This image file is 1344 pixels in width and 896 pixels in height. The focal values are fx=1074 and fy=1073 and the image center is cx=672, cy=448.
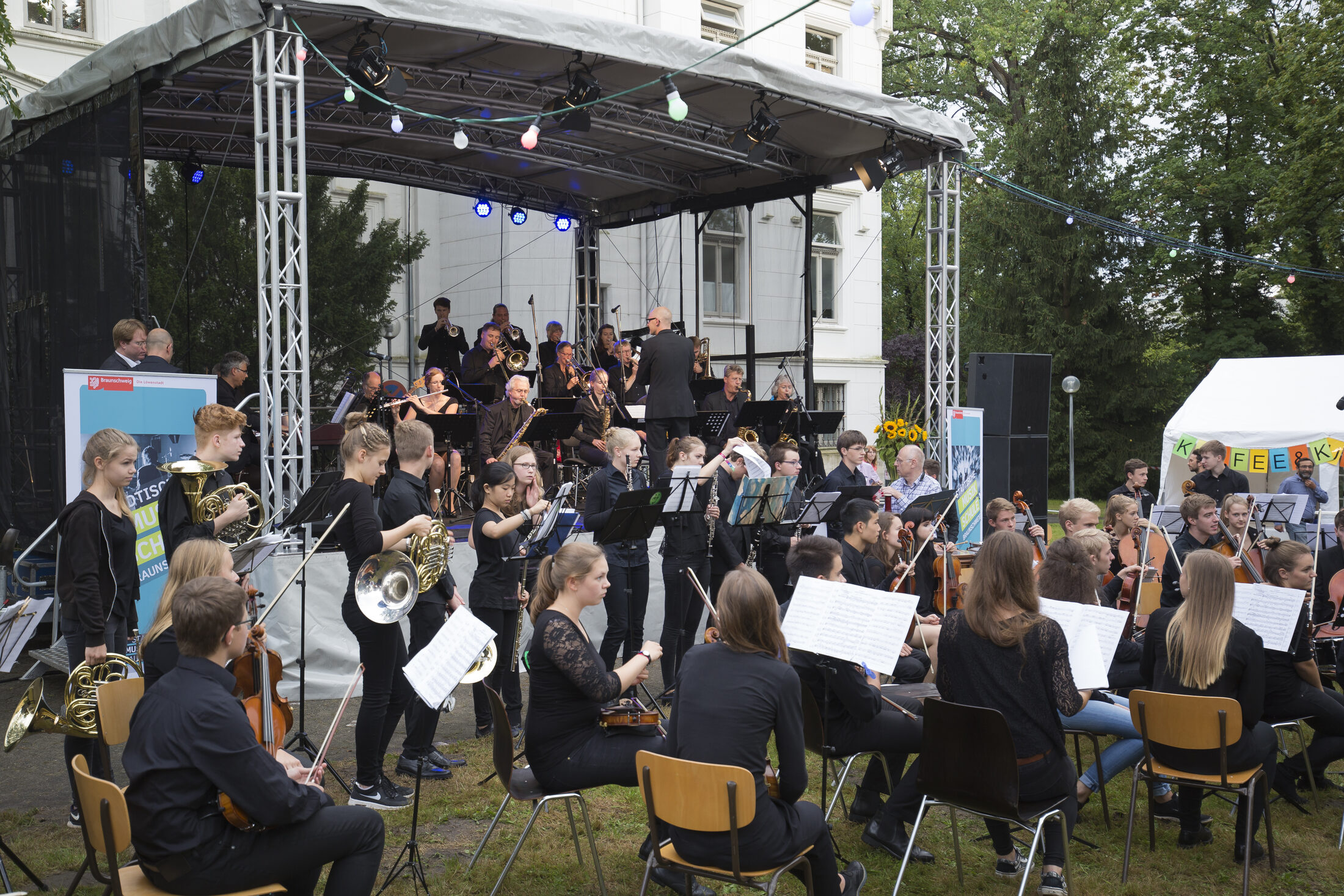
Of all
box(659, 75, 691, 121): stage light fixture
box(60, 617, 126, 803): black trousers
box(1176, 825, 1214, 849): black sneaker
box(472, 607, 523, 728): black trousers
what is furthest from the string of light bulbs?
box(60, 617, 126, 803): black trousers

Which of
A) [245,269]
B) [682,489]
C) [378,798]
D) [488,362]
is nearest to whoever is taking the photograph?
[378,798]

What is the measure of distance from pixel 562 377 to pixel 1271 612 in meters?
9.33

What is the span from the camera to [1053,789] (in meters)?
4.21

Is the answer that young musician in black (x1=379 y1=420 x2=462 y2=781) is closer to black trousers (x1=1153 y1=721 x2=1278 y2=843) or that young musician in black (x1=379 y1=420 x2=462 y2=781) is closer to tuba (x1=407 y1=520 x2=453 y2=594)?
tuba (x1=407 y1=520 x2=453 y2=594)

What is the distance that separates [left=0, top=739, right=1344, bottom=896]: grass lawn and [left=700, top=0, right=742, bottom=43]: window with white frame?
17.5 metres

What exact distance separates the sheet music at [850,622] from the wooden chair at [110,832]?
2.14 m

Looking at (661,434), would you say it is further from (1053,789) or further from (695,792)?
(695,792)

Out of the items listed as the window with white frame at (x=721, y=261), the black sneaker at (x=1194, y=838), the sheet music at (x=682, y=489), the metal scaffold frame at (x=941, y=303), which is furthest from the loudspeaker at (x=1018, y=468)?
the black sneaker at (x=1194, y=838)

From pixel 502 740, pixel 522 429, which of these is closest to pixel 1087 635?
pixel 502 740

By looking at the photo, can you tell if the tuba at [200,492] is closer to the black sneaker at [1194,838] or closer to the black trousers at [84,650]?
the black trousers at [84,650]

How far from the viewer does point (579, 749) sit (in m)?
4.30

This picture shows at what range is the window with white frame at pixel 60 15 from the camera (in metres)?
15.2

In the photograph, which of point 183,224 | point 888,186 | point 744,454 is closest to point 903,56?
point 888,186

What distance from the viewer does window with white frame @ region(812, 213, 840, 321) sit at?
22328 mm
